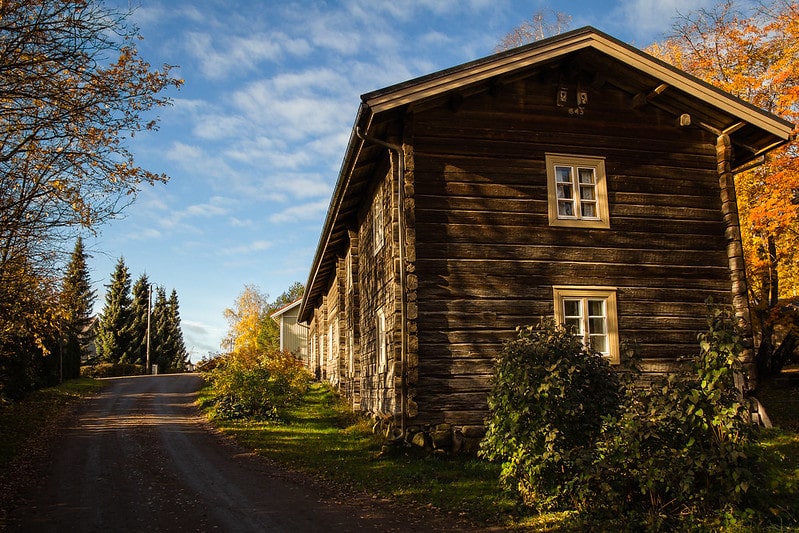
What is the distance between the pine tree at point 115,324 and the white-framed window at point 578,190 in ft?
164

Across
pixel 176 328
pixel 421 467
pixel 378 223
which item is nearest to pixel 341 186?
pixel 378 223

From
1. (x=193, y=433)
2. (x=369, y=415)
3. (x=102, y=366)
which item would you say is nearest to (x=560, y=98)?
(x=369, y=415)

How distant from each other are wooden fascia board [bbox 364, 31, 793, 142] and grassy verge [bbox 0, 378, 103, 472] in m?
10.9

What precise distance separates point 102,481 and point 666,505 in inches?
371

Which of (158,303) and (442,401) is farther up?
(158,303)

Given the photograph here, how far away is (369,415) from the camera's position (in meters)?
17.5

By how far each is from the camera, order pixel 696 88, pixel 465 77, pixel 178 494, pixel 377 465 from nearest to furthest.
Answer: pixel 178 494, pixel 377 465, pixel 465 77, pixel 696 88

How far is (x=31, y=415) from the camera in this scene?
2005 centimetres

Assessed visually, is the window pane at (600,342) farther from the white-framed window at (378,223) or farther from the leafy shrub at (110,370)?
the leafy shrub at (110,370)

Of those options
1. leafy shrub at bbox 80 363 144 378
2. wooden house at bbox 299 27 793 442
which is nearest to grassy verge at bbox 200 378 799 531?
wooden house at bbox 299 27 793 442

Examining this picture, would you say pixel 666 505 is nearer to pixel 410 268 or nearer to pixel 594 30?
pixel 410 268

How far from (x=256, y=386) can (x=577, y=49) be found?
508 inches

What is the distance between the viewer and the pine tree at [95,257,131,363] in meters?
55.9

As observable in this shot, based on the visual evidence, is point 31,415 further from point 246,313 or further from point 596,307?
point 246,313
